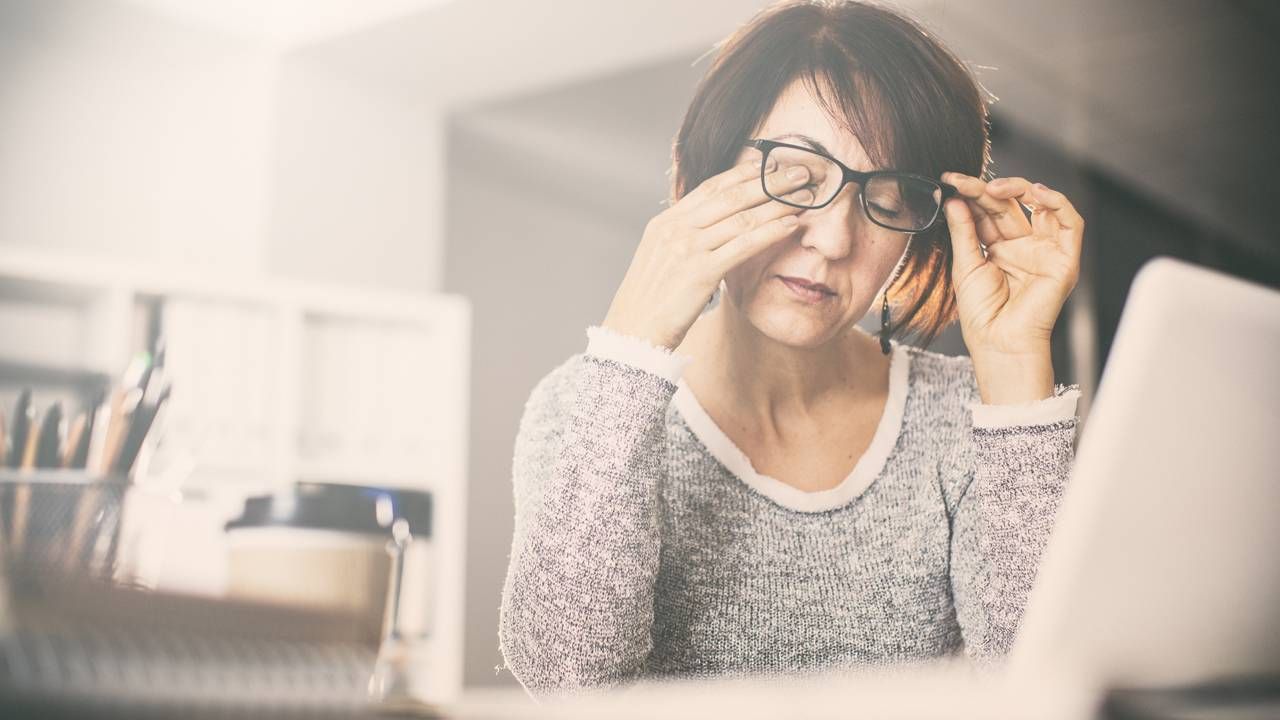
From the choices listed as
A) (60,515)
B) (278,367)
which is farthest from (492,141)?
(60,515)

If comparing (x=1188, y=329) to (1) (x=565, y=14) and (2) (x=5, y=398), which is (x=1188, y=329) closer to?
(1) (x=565, y=14)

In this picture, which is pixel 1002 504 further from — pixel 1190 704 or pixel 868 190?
pixel 1190 704

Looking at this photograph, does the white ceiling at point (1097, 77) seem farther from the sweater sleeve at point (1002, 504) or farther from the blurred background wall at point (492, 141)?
the sweater sleeve at point (1002, 504)

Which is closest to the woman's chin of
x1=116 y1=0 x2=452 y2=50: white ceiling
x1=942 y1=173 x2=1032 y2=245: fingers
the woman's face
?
the woman's face

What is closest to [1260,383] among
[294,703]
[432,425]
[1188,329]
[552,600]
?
[1188,329]

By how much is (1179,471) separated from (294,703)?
0.54 metres

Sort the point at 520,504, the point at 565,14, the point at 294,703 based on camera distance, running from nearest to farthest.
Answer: the point at 294,703 → the point at 520,504 → the point at 565,14

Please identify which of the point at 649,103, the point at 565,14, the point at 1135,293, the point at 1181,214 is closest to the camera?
the point at 1135,293

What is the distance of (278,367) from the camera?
86.7 inches

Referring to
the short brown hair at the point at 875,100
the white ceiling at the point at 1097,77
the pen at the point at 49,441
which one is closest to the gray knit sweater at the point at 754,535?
the short brown hair at the point at 875,100

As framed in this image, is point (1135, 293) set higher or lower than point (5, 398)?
higher

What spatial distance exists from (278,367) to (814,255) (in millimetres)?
1215

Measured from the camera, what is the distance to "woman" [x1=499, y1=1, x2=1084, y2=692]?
1.33 meters

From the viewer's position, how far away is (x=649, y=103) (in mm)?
1671
